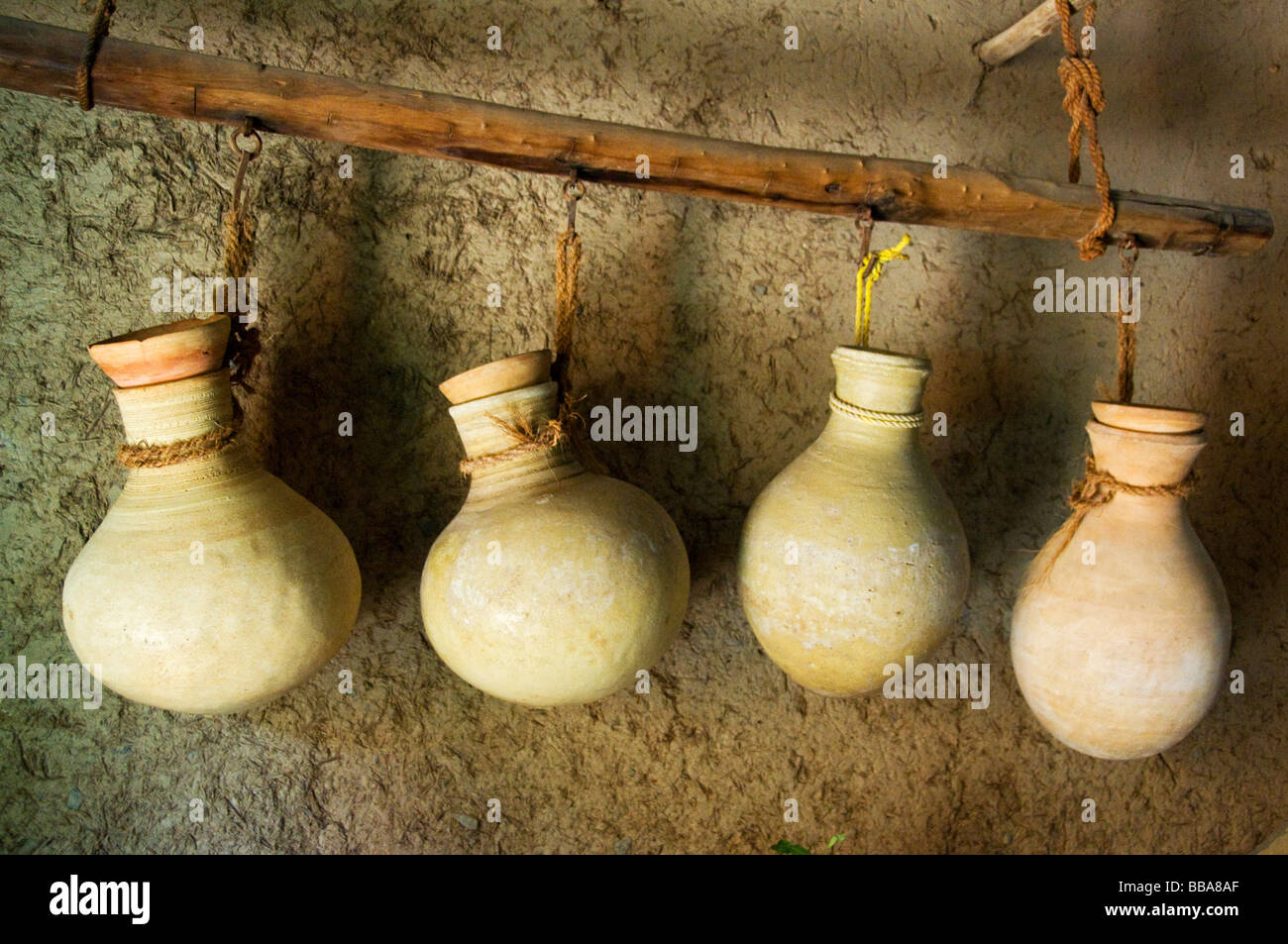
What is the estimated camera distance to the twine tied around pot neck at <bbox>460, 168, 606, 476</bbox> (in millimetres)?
1247

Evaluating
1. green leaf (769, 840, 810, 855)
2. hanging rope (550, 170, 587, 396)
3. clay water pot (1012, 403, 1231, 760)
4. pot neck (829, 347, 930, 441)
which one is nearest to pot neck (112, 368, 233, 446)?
hanging rope (550, 170, 587, 396)

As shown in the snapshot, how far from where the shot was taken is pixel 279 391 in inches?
56.7

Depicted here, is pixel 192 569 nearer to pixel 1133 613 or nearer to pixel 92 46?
pixel 92 46

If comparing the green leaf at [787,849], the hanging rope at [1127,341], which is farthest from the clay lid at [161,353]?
the hanging rope at [1127,341]

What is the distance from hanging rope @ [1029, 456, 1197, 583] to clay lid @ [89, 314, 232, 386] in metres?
1.30

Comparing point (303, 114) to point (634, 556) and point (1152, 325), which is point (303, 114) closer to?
point (634, 556)

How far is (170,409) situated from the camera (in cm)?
116

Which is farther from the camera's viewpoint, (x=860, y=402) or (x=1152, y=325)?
(x=1152, y=325)

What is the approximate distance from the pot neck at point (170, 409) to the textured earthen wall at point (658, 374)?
0.82ft

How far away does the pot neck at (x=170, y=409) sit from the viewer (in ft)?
3.78

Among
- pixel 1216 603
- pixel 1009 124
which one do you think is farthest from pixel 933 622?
pixel 1009 124

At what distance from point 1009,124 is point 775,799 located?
1396 mm

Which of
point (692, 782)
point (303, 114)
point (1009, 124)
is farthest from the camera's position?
point (1009, 124)

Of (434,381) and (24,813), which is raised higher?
→ (434,381)
